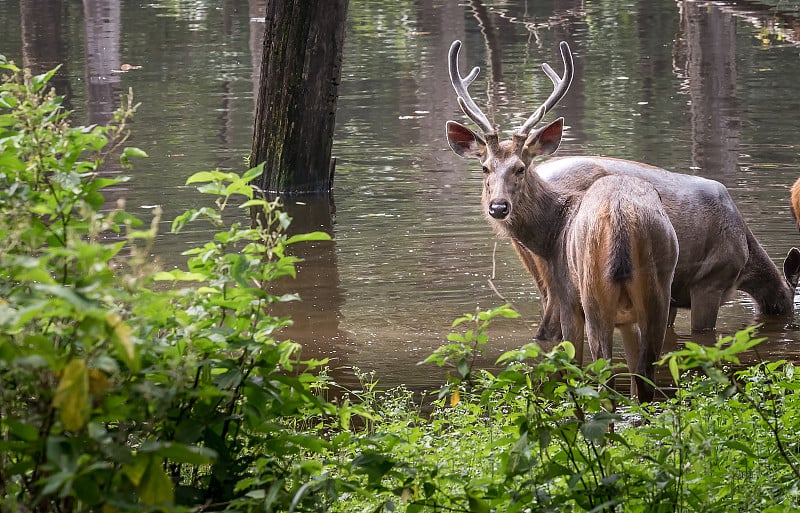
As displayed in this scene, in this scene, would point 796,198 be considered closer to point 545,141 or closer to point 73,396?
point 545,141

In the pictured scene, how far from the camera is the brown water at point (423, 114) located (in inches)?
383

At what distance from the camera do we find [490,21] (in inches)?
1105

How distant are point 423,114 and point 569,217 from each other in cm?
1035

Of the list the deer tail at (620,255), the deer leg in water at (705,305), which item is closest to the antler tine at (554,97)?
the deer tail at (620,255)

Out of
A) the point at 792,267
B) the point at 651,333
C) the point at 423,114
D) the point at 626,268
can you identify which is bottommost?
the point at 423,114

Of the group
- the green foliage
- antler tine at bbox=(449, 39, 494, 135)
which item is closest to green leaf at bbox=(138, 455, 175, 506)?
the green foliage

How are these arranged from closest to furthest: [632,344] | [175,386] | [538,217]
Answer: [175,386] → [632,344] → [538,217]

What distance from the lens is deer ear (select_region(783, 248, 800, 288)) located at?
9.38 meters

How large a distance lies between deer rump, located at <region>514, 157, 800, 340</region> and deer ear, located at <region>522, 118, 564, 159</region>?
0.28 meters

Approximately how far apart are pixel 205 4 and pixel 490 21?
334 inches

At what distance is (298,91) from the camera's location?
12773 mm

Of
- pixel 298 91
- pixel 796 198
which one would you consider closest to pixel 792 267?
pixel 796 198

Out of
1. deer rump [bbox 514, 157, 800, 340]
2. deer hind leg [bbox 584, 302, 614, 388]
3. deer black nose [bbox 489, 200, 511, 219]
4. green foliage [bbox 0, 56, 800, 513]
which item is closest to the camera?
green foliage [bbox 0, 56, 800, 513]

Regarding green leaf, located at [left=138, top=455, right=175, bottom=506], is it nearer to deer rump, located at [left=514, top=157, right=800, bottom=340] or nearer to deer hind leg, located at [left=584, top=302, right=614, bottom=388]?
deer hind leg, located at [left=584, top=302, right=614, bottom=388]
